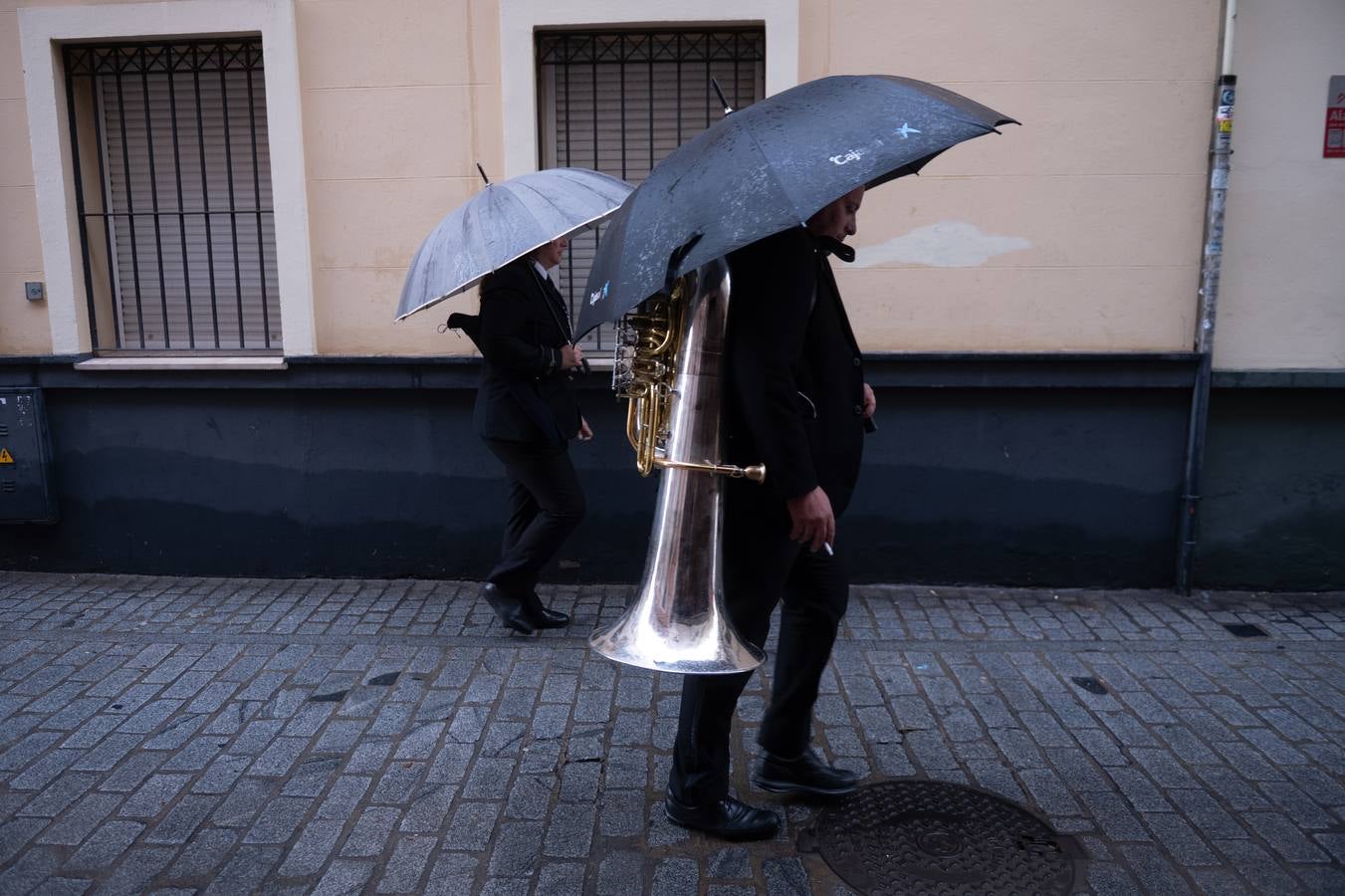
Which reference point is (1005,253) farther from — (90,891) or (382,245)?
(90,891)

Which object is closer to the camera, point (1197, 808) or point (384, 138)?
point (1197, 808)

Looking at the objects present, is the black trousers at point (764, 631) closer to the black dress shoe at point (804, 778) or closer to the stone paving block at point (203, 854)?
the black dress shoe at point (804, 778)

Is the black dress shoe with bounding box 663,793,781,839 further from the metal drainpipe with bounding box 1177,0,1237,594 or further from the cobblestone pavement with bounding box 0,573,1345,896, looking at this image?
the metal drainpipe with bounding box 1177,0,1237,594

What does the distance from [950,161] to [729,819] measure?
3.50 m

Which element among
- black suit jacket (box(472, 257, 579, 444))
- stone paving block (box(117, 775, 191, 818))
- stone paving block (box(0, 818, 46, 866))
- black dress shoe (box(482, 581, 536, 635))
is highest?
black suit jacket (box(472, 257, 579, 444))

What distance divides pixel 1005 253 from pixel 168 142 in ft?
15.1

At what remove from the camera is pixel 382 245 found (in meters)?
5.33

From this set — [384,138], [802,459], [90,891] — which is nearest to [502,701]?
[90,891]

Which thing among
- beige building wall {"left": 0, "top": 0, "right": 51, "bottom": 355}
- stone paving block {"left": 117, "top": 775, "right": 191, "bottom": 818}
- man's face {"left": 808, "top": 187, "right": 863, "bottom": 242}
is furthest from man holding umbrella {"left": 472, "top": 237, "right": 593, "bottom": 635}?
beige building wall {"left": 0, "top": 0, "right": 51, "bottom": 355}

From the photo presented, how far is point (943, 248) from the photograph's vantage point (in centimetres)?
511

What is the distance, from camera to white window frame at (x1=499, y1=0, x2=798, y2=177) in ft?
16.2

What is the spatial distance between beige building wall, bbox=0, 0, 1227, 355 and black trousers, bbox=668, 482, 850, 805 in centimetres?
243

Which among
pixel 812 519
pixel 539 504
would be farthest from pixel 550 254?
pixel 812 519

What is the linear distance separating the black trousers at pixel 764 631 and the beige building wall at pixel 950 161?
2.43 metres
